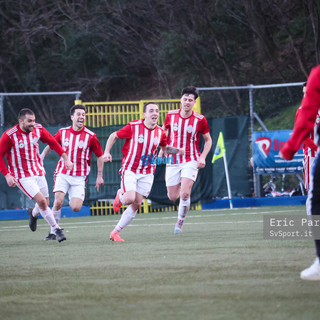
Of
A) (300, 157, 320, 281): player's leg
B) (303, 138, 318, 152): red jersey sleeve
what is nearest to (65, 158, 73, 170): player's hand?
(303, 138, 318, 152): red jersey sleeve

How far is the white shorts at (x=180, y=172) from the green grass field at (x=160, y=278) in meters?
0.91

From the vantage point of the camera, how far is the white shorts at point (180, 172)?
1165 cm

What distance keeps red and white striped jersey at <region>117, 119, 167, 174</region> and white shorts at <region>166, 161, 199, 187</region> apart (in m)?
0.89

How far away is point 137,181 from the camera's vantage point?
1076 cm

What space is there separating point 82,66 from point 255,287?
97.3 feet

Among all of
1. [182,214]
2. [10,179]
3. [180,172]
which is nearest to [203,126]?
[180,172]

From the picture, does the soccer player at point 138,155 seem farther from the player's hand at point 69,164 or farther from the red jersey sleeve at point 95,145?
the red jersey sleeve at point 95,145

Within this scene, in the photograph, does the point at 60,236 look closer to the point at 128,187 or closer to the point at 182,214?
the point at 128,187

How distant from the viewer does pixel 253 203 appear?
1881cm

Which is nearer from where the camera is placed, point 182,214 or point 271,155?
point 182,214

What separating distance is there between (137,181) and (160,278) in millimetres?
4519

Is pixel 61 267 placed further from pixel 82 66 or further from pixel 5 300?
pixel 82 66

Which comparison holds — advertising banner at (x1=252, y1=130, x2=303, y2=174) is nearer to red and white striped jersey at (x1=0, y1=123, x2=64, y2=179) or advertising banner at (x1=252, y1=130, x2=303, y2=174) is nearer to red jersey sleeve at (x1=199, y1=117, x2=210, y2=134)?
red jersey sleeve at (x1=199, y1=117, x2=210, y2=134)

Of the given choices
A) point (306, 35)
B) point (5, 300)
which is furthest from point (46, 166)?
point (306, 35)
